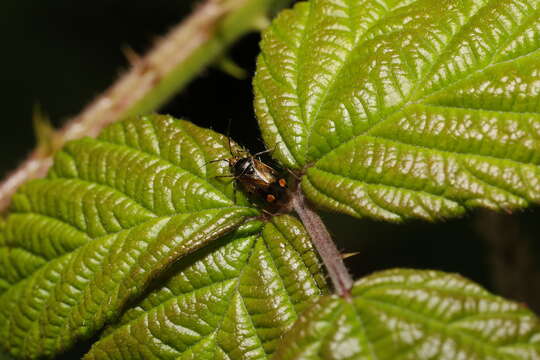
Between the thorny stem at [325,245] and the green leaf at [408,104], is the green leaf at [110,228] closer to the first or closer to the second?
the thorny stem at [325,245]

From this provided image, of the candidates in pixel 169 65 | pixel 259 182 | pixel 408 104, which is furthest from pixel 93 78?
pixel 408 104

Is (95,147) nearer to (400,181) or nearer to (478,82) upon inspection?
(400,181)

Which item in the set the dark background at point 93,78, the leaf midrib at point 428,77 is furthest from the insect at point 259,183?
the dark background at point 93,78

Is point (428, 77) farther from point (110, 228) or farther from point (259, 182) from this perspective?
point (110, 228)

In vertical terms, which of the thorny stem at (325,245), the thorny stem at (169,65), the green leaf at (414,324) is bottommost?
the green leaf at (414,324)

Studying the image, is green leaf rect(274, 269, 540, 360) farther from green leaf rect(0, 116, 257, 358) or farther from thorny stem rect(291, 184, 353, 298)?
green leaf rect(0, 116, 257, 358)

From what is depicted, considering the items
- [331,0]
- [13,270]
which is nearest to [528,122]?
[331,0]

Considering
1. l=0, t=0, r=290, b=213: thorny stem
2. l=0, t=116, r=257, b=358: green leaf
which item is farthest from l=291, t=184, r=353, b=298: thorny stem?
l=0, t=0, r=290, b=213: thorny stem
